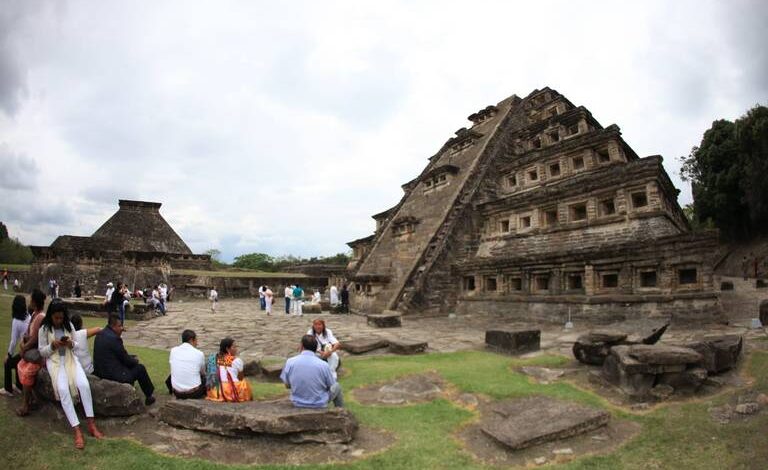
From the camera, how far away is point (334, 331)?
1270 cm

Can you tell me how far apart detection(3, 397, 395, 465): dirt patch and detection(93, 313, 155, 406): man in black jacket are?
57 centimetres

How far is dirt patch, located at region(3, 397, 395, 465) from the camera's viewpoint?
14.8 ft

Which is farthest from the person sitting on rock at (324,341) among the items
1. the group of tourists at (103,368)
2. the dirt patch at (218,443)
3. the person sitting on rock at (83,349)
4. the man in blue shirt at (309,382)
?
the person sitting on rock at (83,349)

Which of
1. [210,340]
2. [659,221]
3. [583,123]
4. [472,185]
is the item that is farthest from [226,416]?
[583,123]

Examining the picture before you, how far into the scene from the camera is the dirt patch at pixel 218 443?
4.52m

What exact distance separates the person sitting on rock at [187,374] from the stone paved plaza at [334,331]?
9.97 ft

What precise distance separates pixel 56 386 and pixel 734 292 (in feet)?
69.3

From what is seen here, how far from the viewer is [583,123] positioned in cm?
1822

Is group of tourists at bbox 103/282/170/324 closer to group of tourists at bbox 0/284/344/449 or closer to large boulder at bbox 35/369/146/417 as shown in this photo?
group of tourists at bbox 0/284/344/449

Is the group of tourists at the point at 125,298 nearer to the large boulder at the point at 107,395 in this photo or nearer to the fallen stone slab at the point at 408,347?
the large boulder at the point at 107,395

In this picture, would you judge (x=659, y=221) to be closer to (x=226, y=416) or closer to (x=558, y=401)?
(x=558, y=401)

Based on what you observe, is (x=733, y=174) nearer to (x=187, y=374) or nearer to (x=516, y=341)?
(x=516, y=341)

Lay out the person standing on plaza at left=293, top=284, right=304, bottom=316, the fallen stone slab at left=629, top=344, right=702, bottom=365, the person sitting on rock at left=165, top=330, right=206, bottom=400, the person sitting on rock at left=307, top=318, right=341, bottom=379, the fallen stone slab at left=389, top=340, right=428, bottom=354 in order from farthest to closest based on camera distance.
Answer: the person standing on plaza at left=293, top=284, right=304, bottom=316 < the fallen stone slab at left=389, top=340, right=428, bottom=354 < the person sitting on rock at left=307, top=318, right=341, bottom=379 < the fallen stone slab at left=629, top=344, right=702, bottom=365 < the person sitting on rock at left=165, top=330, right=206, bottom=400

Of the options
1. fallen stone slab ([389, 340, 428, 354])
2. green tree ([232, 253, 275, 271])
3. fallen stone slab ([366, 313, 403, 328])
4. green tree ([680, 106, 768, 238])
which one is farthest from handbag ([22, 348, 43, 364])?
green tree ([232, 253, 275, 271])
